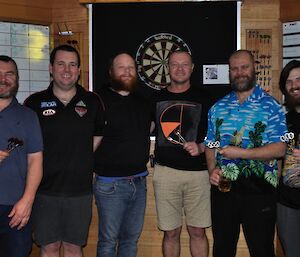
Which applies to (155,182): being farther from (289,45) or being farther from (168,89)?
(289,45)

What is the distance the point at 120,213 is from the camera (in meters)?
2.97

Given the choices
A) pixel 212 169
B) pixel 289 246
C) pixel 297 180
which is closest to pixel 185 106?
pixel 212 169

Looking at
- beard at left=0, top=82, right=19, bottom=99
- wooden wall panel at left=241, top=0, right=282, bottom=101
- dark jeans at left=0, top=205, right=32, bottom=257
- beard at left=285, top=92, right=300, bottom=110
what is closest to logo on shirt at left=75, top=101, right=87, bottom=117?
beard at left=0, top=82, right=19, bottom=99

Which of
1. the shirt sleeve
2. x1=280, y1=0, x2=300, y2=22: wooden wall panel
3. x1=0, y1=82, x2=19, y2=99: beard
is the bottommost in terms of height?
the shirt sleeve

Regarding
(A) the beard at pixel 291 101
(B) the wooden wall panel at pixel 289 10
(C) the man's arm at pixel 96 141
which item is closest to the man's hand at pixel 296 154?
(A) the beard at pixel 291 101

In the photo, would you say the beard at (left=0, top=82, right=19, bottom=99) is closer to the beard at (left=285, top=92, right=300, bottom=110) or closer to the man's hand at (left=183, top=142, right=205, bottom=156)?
the man's hand at (left=183, top=142, right=205, bottom=156)

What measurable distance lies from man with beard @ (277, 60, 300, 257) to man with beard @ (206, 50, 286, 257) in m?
0.07

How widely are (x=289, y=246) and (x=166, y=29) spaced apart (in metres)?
1.96

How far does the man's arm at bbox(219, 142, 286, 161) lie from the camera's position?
265 centimetres

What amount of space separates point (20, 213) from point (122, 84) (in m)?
1.08

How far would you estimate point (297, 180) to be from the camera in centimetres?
256

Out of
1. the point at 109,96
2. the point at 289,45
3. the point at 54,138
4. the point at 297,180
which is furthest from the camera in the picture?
the point at 289,45

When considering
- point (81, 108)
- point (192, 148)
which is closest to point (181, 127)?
point (192, 148)

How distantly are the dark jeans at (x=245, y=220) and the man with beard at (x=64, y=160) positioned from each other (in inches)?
33.0
